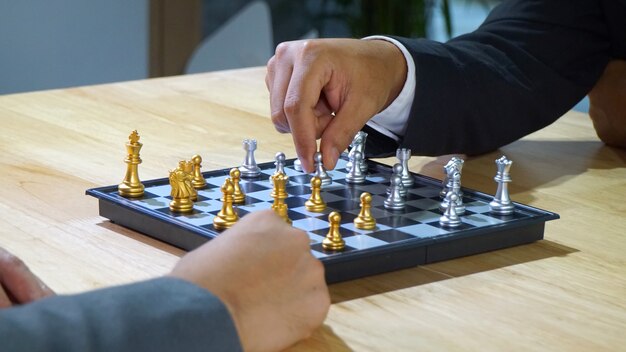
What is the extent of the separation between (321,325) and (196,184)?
16.7 inches

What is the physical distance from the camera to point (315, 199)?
133 cm

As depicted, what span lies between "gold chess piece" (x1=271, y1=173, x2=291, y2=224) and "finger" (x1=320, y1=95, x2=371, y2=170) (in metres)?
0.15

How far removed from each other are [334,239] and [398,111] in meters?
0.52

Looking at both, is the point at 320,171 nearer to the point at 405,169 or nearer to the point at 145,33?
the point at 405,169

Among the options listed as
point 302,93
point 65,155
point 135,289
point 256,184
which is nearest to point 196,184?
point 256,184

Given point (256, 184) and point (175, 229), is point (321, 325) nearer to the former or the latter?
point (175, 229)

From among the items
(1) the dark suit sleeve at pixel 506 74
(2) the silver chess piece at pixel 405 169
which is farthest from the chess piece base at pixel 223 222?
(1) the dark suit sleeve at pixel 506 74

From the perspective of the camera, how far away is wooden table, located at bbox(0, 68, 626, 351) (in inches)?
41.4

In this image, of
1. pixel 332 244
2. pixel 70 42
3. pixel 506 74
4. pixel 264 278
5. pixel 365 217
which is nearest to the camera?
pixel 264 278

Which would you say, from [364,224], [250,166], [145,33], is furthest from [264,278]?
[145,33]

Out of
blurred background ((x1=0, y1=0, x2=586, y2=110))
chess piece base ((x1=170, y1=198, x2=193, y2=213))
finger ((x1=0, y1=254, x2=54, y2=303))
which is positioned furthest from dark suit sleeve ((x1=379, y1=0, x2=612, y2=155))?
blurred background ((x1=0, y1=0, x2=586, y2=110))

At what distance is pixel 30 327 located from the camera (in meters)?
0.79

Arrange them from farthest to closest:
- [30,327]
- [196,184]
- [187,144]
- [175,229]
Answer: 1. [187,144]
2. [196,184]
3. [175,229]
4. [30,327]

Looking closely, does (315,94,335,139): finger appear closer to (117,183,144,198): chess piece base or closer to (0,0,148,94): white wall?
(117,183,144,198): chess piece base
